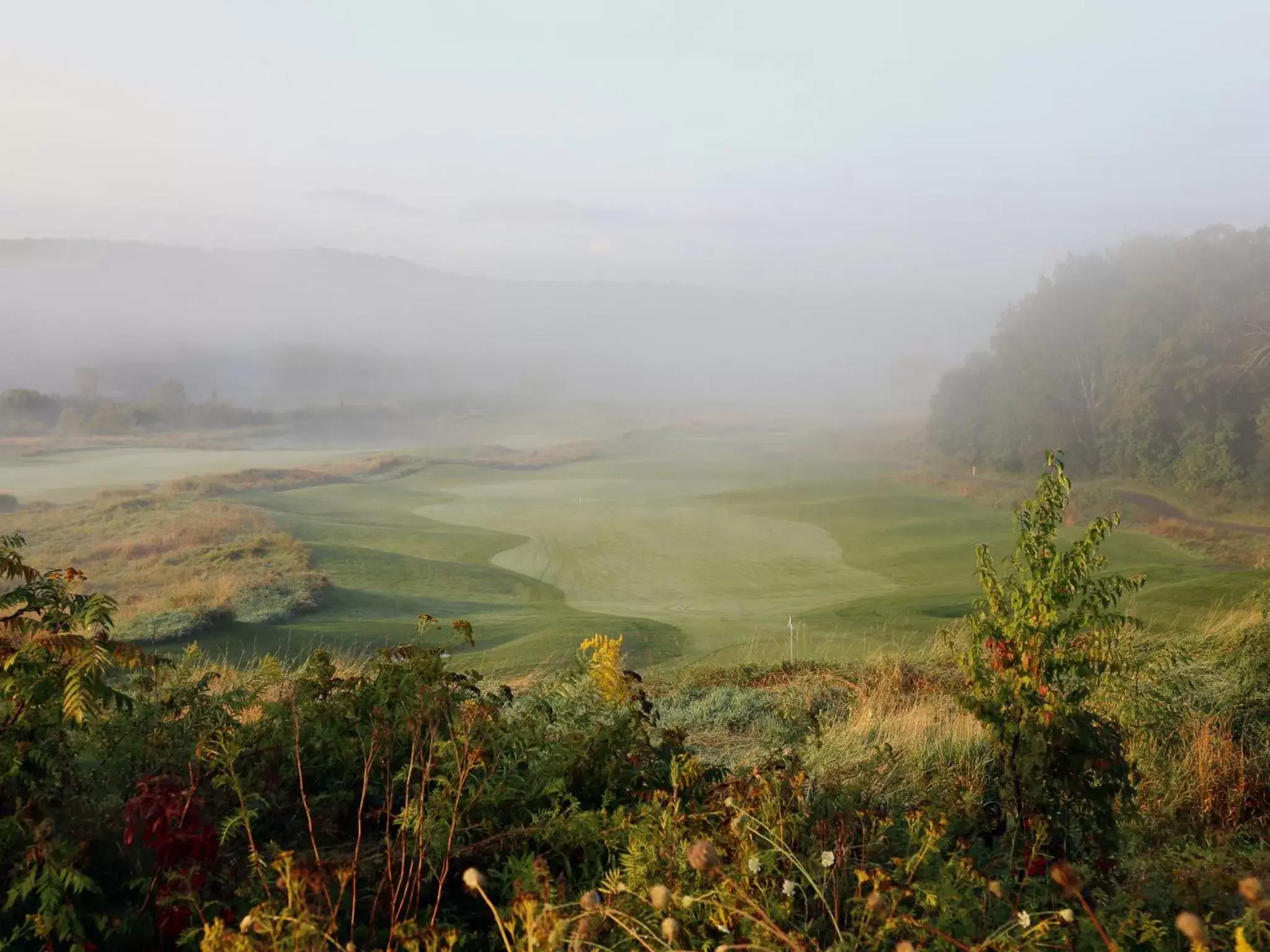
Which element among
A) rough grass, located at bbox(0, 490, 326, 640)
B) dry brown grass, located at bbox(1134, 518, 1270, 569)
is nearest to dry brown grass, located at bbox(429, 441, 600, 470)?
rough grass, located at bbox(0, 490, 326, 640)

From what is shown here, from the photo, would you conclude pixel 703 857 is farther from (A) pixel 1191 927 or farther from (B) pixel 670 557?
(B) pixel 670 557

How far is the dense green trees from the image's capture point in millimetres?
33094

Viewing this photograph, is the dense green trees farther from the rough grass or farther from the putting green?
the rough grass

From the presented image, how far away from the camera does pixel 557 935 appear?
193cm

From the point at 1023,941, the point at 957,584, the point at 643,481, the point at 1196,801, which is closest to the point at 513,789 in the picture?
the point at 1023,941

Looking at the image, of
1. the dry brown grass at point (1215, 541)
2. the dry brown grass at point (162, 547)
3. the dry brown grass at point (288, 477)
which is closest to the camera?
the dry brown grass at point (162, 547)

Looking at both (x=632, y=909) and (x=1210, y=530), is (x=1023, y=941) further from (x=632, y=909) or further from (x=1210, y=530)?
(x=1210, y=530)

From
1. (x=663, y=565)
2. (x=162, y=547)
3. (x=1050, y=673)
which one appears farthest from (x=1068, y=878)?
(x=663, y=565)

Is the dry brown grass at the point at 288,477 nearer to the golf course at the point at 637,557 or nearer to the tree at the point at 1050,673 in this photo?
the golf course at the point at 637,557

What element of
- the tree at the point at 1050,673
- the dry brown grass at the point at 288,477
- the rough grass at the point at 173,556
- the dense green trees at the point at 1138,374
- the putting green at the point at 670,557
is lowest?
the putting green at the point at 670,557

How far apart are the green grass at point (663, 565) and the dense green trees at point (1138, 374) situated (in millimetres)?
6081

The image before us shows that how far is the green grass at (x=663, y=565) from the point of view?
16.2 metres

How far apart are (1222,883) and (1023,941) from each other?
0.86 meters

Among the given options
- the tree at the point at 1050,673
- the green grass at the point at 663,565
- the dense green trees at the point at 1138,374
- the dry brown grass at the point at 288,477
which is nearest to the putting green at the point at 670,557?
the green grass at the point at 663,565
